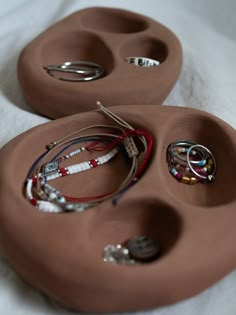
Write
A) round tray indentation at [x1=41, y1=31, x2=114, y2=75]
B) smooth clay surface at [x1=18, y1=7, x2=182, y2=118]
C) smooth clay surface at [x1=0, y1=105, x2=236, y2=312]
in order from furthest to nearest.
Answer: round tray indentation at [x1=41, y1=31, x2=114, y2=75], smooth clay surface at [x1=18, y1=7, x2=182, y2=118], smooth clay surface at [x1=0, y1=105, x2=236, y2=312]

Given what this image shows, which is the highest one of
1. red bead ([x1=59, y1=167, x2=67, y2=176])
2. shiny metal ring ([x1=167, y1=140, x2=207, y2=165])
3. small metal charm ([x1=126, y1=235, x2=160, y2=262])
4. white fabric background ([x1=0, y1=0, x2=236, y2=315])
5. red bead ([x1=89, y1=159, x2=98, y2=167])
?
shiny metal ring ([x1=167, y1=140, x2=207, y2=165])

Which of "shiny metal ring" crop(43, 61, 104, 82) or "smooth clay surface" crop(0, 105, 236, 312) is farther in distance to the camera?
"shiny metal ring" crop(43, 61, 104, 82)

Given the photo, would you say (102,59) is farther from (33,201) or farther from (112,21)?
(33,201)

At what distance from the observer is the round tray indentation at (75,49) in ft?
2.96

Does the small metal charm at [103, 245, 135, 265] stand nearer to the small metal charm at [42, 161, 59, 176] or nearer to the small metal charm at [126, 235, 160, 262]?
the small metal charm at [126, 235, 160, 262]

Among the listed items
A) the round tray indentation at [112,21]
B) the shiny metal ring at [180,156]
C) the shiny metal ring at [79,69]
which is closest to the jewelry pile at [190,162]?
the shiny metal ring at [180,156]

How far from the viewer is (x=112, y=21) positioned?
100 cm

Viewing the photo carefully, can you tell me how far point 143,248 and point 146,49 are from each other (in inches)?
18.3

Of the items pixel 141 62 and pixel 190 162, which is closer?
pixel 190 162

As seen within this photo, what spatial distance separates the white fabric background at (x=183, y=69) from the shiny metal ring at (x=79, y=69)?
0.07 m

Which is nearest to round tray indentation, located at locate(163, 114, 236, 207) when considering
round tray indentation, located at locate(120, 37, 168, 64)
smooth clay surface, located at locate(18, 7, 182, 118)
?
smooth clay surface, located at locate(18, 7, 182, 118)

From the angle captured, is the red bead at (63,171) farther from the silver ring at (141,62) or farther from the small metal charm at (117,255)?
the silver ring at (141,62)

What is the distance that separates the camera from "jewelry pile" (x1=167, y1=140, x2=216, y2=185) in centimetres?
68

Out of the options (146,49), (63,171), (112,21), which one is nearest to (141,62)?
(146,49)
